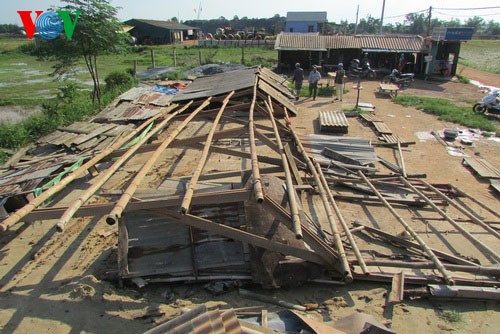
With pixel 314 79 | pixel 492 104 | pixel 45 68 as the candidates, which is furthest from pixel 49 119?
pixel 45 68

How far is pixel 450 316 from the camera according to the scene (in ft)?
14.9

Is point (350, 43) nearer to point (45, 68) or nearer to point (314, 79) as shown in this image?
point (314, 79)

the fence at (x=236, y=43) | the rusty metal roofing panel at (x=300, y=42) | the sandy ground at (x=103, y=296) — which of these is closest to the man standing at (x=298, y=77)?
the rusty metal roofing panel at (x=300, y=42)

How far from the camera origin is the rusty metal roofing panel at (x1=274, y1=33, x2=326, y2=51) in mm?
24259

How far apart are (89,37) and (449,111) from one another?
15050 mm

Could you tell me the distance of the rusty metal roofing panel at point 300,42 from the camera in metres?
24.3

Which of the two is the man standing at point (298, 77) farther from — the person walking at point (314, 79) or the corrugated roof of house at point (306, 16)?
the corrugated roof of house at point (306, 16)

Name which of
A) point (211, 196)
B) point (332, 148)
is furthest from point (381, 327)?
point (332, 148)

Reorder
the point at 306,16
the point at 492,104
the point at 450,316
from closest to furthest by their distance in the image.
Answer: the point at 450,316 < the point at 492,104 < the point at 306,16

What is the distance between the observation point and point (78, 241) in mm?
6188

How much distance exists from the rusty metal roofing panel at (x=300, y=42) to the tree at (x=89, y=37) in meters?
12.5

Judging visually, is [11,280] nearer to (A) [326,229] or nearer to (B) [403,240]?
(A) [326,229]

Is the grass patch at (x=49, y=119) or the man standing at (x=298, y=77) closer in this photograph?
the grass patch at (x=49, y=119)

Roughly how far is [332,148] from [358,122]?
15.1 ft
